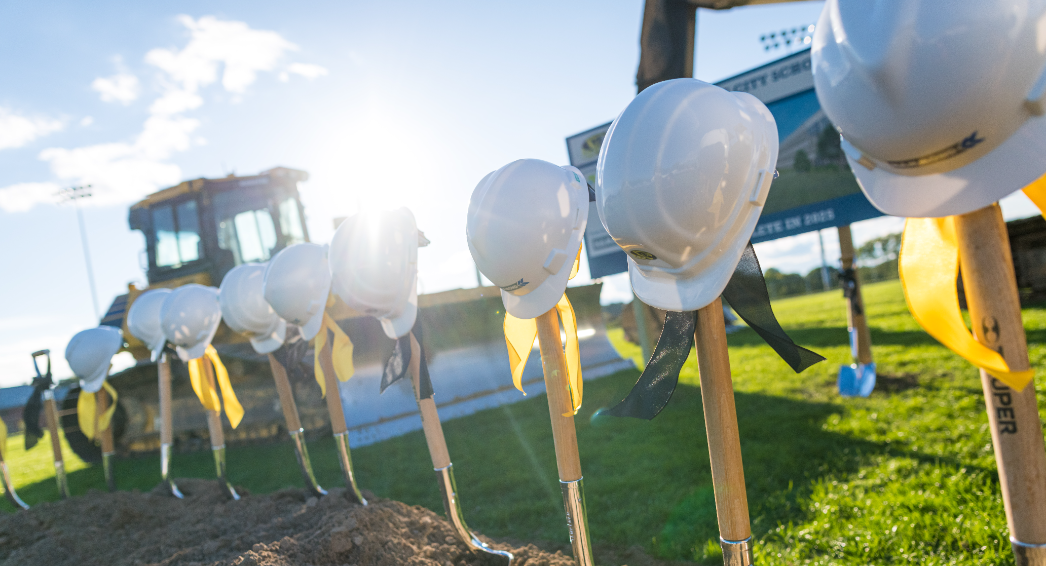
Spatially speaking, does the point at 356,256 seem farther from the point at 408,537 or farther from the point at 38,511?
the point at 38,511

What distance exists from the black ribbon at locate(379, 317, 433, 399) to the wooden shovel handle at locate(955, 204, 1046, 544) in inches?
68.3

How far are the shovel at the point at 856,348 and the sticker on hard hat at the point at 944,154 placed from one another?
13.6ft

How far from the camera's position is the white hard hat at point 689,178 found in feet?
3.51

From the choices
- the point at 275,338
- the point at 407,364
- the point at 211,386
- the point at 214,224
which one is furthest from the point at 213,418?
the point at 214,224

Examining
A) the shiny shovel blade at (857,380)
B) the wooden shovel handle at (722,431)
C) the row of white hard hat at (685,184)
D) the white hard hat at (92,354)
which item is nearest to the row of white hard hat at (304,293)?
the white hard hat at (92,354)

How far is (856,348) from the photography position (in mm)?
4648

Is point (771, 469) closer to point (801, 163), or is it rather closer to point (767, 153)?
point (767, 153)

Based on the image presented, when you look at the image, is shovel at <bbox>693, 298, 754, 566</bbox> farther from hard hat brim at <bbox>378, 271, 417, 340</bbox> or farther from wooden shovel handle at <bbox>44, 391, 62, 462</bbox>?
wooden shovel handle at <bbox>44, 391, 62, 462</bbox>

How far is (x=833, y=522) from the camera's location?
248cm

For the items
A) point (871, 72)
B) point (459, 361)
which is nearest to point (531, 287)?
point (871, 72)

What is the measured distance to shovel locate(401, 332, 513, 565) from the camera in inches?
90.0

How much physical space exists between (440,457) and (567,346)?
926mm

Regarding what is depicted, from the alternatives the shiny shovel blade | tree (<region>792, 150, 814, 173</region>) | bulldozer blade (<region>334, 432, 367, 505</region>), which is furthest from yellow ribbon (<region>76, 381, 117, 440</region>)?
tree (<region>792, 150, 814, 173</region>)

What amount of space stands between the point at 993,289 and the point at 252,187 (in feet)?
26.2
